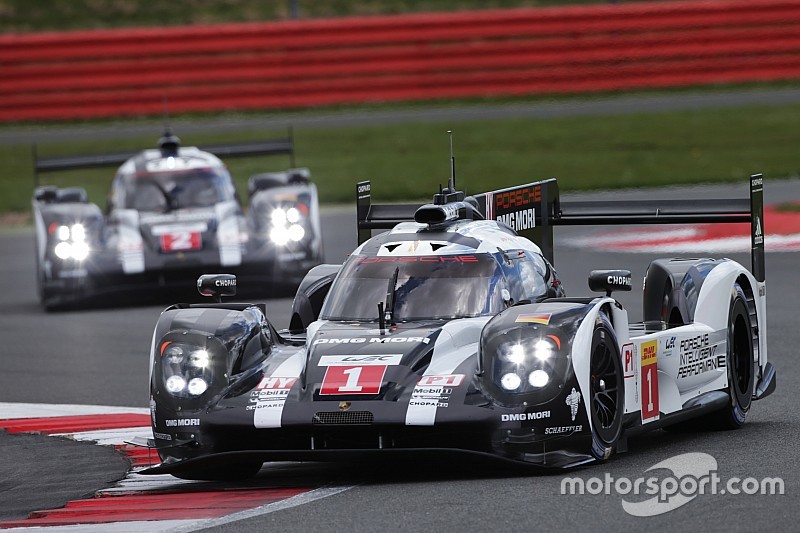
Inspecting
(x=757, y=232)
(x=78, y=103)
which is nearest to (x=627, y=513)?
(x=757, y=232)

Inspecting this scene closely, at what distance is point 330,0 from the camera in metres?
41.2

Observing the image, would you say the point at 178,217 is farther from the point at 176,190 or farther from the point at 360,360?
the point at 360,360

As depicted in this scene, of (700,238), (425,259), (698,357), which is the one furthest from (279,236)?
(425,259)

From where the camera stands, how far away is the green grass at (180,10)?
1558 inches

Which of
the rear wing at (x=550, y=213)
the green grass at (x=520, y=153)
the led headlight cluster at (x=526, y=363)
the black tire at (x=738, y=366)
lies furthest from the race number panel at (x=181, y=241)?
the led headlight cluster at (x=526, y=363)

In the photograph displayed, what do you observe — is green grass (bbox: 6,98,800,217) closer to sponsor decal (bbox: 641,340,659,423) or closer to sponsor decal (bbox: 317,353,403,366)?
sponsor decal (bbox: 641,340,659,423)

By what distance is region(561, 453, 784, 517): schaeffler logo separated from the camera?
22.8 feet

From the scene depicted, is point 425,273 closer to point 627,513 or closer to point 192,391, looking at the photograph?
point 192,391

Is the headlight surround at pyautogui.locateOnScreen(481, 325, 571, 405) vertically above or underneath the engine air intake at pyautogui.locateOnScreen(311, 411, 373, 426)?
above

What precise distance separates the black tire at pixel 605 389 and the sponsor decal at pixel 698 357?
0.93 meters

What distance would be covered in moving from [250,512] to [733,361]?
375 centimetres

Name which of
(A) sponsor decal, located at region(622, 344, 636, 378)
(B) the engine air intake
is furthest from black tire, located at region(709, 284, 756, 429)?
(B) the engine air intake

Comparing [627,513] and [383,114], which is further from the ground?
[383,114]

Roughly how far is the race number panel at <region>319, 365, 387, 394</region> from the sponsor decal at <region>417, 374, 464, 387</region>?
7.4 inches
